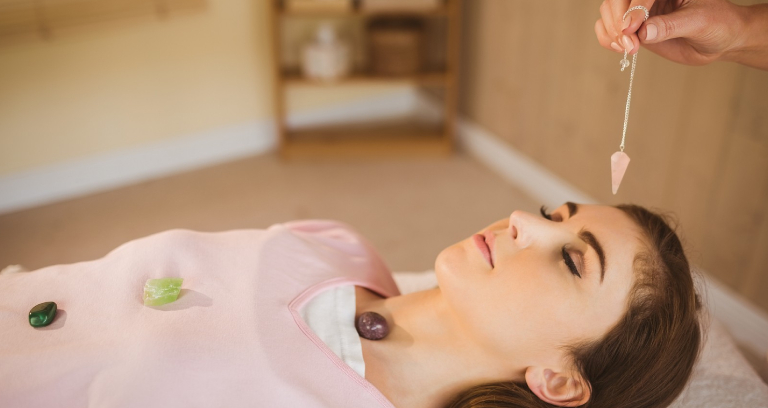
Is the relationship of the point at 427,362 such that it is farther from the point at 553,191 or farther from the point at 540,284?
the point at 553,191

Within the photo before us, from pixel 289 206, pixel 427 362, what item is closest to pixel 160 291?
pixel 427 362

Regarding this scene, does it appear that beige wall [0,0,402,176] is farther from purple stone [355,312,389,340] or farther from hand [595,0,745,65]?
hand [595,0,745,65]

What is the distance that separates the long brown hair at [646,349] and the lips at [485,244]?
0.20 m

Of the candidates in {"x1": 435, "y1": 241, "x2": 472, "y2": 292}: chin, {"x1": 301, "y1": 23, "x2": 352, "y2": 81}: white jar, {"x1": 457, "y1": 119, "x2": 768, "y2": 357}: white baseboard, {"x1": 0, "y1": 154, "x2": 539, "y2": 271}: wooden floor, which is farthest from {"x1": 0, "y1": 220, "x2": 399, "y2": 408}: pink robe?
{"x1": 301, "y1": 23, "x2": 352, "y2": 81}: white jar

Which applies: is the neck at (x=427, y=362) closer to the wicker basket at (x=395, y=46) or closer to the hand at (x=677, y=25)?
the hand at (x=677, y=25)

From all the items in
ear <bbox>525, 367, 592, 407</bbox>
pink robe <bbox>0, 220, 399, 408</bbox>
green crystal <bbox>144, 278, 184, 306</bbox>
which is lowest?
ear <bbox>525, 367, 592, 407</bbox>

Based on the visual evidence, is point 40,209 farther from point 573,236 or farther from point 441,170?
point 573,236

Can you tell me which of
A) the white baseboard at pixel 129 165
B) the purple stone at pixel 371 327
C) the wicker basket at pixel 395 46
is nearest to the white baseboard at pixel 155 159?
the white baseboard at pixel 129 165

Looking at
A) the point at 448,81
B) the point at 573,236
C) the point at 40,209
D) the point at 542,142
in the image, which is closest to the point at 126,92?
the point at 40,209

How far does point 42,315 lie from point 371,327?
55cm

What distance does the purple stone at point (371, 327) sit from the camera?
3.98 feet

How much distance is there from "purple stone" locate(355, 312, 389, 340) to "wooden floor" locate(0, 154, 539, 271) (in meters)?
1.12

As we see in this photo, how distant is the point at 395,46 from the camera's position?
2.93m

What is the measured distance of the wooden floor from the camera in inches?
96.7
